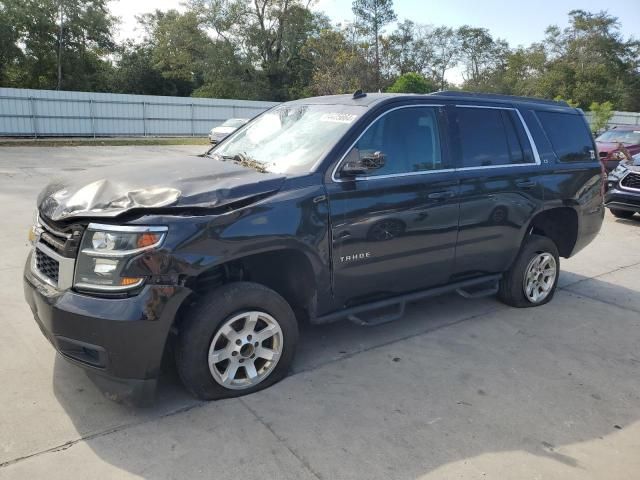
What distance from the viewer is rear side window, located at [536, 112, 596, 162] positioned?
5234 mm

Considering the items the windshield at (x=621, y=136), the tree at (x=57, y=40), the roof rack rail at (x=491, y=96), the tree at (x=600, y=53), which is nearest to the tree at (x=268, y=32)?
the tree at (x=57, y=40)

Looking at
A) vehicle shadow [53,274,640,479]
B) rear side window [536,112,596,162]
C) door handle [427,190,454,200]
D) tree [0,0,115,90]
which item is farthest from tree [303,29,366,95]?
vehicle shadow [53,274,640,479]

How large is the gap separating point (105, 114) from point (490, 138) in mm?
24987

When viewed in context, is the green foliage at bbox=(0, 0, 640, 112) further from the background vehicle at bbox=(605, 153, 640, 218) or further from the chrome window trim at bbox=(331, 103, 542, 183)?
the chrome window trim at bbox=(331, 103, 542, 183)

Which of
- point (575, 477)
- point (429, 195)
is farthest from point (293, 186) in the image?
point (575, 477)

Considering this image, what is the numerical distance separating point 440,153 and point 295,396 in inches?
87.4

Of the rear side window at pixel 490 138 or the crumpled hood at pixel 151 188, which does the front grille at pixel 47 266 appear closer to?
the crumpled hood at pixel 151 188

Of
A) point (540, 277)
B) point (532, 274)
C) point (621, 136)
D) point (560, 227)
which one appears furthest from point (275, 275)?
point (621, 136)

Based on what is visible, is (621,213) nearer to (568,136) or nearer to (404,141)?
(568,136)

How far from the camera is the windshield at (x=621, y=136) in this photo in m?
14.6

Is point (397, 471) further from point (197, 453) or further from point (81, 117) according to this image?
point (81, 117)

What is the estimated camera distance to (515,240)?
195 inches

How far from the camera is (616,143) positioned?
569 inches

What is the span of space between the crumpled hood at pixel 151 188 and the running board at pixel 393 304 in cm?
111
